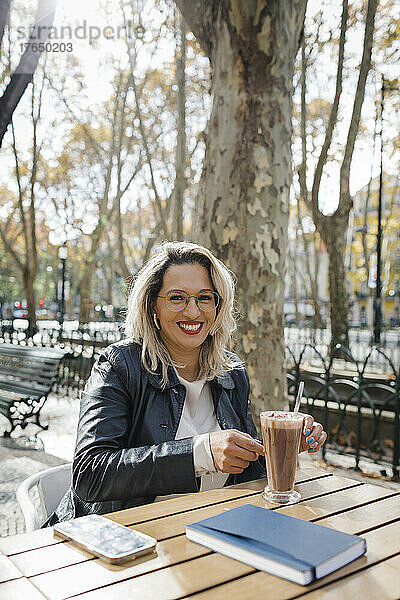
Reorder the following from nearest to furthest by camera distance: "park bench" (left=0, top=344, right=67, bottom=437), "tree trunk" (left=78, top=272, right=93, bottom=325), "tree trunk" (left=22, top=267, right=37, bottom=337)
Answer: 1. "park bench" (left=0, top=344, right=67, bottom=437)
2. "tree trunk" (left=22, top=267, right=37, bottom=337)
3. "tree trunk" (left=78, top=272, right=93, bottom=325)

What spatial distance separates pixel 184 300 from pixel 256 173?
2.14m

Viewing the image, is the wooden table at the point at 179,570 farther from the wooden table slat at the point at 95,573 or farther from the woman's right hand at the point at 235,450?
the woman's right hand at the point at 235,450

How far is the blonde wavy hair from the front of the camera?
2643 millimetres

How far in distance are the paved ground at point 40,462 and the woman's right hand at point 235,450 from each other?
287cm

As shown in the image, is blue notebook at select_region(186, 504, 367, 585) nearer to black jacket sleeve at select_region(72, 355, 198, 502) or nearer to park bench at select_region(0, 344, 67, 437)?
black jacket sleeve at select_region(72, 355, 198, 502)

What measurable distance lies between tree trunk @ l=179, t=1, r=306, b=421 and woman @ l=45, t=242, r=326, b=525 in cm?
161

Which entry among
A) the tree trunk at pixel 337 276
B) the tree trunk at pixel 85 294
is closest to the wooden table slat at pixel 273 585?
the tree trunk at pixel 337 276

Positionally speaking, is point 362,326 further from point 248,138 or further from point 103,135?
point 248,138

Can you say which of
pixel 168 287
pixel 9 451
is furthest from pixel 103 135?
pixel 168 287

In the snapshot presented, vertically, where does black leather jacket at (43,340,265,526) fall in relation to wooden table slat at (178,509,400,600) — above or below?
above

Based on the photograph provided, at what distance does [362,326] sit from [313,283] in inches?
119

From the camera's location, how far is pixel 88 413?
227 centimetres

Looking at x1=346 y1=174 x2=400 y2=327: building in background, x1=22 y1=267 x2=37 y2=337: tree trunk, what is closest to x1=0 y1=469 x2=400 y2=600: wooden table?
x1=22 y1=267 x2=37 y2=337: tree trunk

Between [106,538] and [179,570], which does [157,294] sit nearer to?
[106,538]
